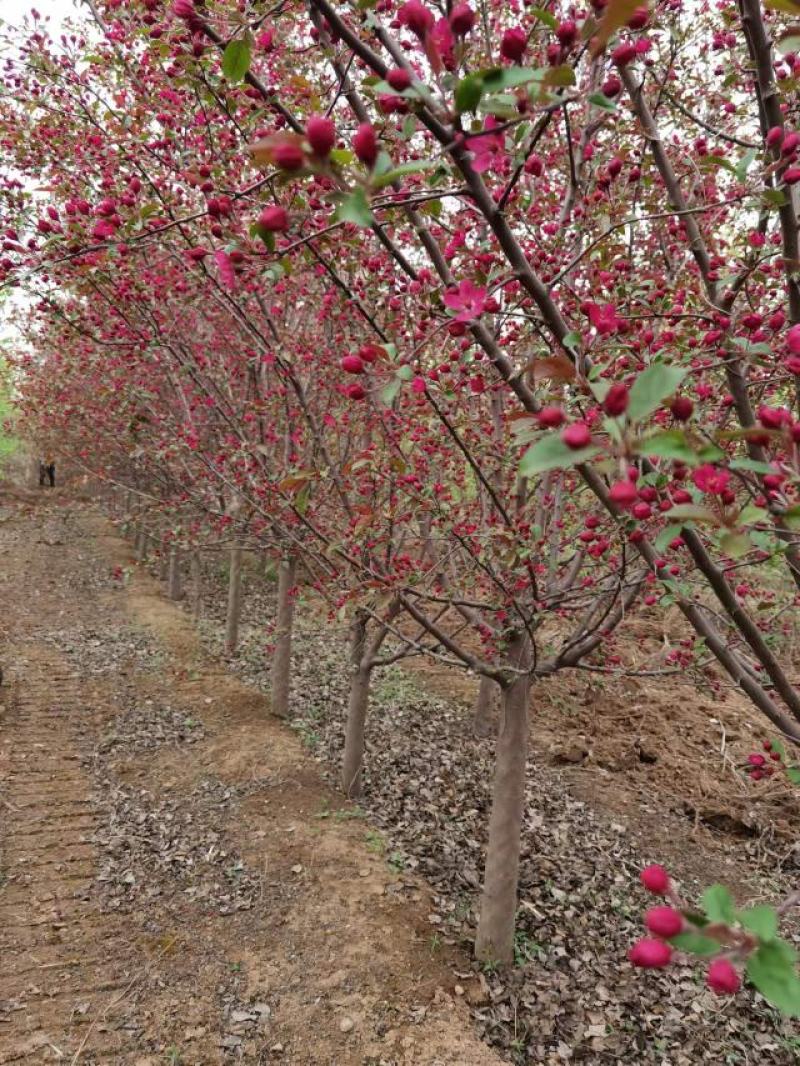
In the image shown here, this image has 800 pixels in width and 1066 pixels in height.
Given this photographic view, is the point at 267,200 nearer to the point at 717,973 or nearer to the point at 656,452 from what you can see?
the point at 656,452

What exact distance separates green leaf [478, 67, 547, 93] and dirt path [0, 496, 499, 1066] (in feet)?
16.2

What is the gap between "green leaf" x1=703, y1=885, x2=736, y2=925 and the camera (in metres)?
0.93

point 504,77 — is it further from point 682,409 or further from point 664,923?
point 664,923

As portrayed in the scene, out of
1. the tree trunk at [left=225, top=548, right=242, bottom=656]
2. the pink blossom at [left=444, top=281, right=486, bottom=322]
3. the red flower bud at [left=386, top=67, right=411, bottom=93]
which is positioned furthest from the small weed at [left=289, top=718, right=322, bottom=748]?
the red flower bud at [left=386, top=67, right=411, bottom=93]

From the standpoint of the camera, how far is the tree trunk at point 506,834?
4.72m

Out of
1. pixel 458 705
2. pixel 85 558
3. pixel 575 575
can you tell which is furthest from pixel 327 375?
pixel 85 558

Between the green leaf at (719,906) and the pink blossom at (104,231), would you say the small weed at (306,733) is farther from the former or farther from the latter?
the green leaf at (719,906)

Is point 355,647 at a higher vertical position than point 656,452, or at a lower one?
lower

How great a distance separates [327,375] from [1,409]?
3066 cm

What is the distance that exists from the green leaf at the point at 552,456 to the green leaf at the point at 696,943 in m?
0.68

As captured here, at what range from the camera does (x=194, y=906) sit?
5.18 metres

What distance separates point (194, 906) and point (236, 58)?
5785mm

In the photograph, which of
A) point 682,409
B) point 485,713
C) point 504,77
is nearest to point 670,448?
point 682,409

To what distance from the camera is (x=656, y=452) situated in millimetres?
912
